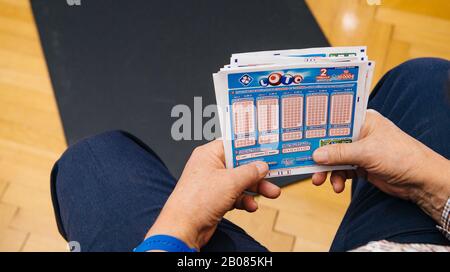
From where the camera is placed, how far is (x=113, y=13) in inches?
59.2

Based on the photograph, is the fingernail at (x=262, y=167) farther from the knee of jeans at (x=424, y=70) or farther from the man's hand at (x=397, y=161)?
the knee of jeans at (x=424, y=70)

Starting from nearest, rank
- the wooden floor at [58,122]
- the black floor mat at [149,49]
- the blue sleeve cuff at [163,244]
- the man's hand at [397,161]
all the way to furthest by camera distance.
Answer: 1. the blue sleeve cuff at [163,244]
2. the man's hand at [397,161]
3. the wooden floor at [58,122]
4. the black floor mat at [149,49]

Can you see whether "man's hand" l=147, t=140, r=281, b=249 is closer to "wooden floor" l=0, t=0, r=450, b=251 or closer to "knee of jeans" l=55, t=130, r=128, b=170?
"knee of jeans" l=55, t=130, r=128, b=170

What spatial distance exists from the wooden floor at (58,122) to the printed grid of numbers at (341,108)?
1.61 feet

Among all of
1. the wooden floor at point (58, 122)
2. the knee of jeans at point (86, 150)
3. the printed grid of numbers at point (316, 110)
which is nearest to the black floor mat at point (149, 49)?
the wooden floor at point (58, 122)

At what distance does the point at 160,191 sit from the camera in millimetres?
794

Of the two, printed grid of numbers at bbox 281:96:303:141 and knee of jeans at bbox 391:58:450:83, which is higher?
knee of jeans at bbox 391:58:450:83

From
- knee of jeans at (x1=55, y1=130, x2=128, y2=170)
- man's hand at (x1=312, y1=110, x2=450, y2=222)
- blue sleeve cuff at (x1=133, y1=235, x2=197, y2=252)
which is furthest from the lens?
knee of jeans at (x1=55, y1=130, x2=128, y2=170)

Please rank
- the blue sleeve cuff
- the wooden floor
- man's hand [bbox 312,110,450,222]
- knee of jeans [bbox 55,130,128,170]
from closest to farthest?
1. the blue sleeve cuff
2. man's hand [bbox 312,110,450,222]
3. knee of jeans [bbox 55,130,128,170]
4. the wooden floor

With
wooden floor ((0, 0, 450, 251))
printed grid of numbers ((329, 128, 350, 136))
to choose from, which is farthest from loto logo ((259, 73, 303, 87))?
wooden floor ((0, 0, 450, 251))

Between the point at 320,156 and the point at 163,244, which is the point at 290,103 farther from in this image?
the point at 163,244

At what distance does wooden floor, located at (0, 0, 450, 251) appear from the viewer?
1146 millimetres

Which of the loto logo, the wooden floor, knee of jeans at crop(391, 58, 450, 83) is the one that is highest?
the loto logo

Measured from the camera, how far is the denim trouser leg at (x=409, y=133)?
0.71m
